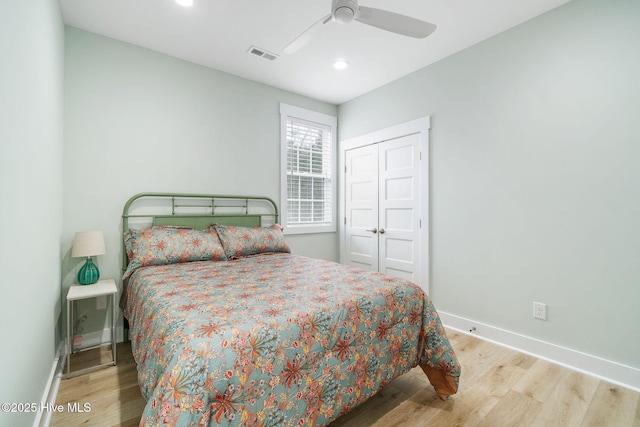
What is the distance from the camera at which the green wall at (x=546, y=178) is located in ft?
6.56

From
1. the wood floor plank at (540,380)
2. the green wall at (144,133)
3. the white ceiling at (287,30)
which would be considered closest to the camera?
the wood floor plank at (540,380)

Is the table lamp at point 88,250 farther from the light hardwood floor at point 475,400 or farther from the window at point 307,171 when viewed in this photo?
the window at point 307,171

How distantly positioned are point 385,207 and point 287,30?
2.17 m

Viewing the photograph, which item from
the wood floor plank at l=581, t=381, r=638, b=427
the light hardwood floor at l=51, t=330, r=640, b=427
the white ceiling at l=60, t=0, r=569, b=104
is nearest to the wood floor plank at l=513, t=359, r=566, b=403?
the light hardwood floor at l=51, t=330, r=640, b=427

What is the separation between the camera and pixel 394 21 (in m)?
1.73

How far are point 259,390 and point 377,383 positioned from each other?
761mm

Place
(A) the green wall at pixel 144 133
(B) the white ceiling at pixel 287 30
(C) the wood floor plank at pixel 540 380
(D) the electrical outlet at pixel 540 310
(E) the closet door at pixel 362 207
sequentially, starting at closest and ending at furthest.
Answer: (C) the wood floor plank at pixel 540 380, (B) the white ceiling at pixel 287 30, (D) the electrical outlet at pixel 540 310, (A) the green wall at pixel 144 133, (E) the closet door at pixel 362 207

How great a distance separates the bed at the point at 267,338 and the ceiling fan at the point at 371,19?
153cm

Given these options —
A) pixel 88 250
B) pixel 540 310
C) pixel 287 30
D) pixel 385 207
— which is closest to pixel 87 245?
pixel 88 250

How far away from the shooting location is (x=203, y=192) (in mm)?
3152

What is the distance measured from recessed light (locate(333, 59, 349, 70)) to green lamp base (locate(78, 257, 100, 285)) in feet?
9.59

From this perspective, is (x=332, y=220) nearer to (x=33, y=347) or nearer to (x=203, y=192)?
(x=203, y=192)

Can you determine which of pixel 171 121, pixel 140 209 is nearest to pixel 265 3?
pixel 171 121

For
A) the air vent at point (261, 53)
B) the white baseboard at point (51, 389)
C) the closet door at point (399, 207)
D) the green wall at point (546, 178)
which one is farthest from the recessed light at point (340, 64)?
the white baseboard at point (51, 389)
